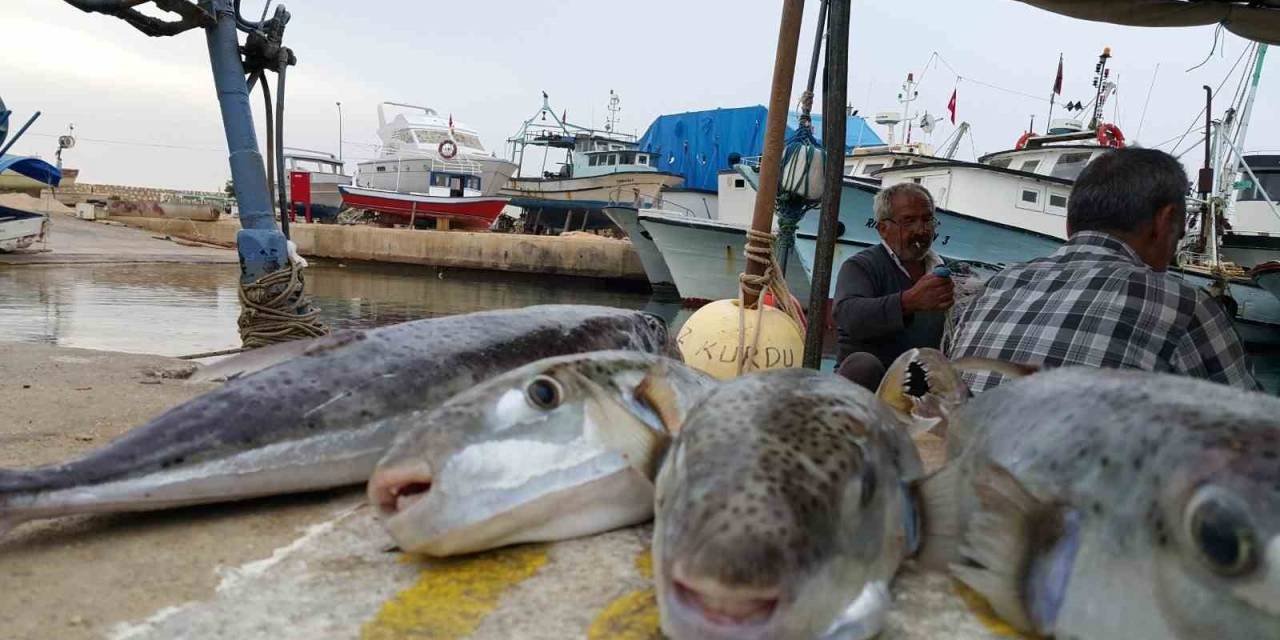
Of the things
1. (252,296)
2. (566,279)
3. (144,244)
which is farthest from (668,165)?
(252,296)

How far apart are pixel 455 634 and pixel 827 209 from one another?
2.62 metres

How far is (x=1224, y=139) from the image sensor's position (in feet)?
54.3

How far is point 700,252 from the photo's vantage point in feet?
60.3

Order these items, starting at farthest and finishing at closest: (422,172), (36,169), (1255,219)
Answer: (422,172) → (36,169) → (1255,219)

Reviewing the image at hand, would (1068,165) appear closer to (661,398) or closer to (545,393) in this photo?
(661,398)

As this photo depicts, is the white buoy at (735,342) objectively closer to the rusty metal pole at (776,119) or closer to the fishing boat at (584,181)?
the rusty metal pole at (776,119)

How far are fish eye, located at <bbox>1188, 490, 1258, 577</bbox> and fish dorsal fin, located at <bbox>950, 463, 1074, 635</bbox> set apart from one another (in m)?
0.19

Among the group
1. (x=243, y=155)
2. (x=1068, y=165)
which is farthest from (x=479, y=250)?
(x=243, y=155)

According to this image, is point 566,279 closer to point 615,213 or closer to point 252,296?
point 615,213

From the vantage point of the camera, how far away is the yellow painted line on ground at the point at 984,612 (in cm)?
126

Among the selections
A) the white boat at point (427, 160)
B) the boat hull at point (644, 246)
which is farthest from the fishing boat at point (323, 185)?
the boat hull at point (644, 246)

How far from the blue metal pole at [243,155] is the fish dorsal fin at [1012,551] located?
3.82 metres

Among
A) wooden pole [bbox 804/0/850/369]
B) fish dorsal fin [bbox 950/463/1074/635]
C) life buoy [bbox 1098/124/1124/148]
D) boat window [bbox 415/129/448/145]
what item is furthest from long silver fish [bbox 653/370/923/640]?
boat window [bbox 415/129/448/145]

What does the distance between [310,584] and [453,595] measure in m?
0.28
